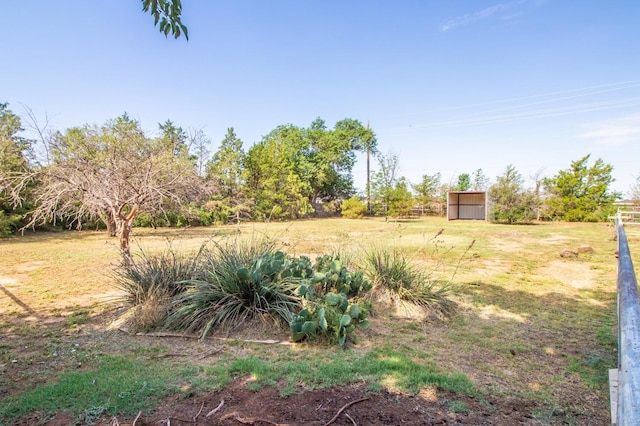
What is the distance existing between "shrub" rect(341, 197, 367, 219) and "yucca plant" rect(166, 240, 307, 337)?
2127cm

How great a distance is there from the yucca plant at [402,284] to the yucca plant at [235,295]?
1.18 metres

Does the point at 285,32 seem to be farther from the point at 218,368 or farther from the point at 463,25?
the point at 218,368

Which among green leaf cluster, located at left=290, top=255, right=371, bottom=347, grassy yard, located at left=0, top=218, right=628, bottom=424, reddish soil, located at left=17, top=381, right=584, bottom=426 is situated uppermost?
green leaf cluster, located at left=290, top=255, right=371, bottom=347

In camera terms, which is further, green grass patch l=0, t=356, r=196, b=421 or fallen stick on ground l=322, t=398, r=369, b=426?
green grass patch l=0, t=356, r=196, b=421

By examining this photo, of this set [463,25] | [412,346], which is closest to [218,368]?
[412,346]

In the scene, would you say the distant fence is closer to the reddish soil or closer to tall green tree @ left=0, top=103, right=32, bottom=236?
the reddish soil

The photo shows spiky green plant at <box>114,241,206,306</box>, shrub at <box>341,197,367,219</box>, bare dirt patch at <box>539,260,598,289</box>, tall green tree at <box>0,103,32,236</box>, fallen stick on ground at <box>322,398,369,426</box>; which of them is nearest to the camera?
fallen stick on ground at <box>322,398,369,426</box>

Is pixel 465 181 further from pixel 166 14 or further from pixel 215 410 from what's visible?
pixel 215 410

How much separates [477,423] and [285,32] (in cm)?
1050

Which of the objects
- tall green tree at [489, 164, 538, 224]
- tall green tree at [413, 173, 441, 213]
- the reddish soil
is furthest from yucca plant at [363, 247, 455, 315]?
tall green tree at [413, 173, 441, 213]

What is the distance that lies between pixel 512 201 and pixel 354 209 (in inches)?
409

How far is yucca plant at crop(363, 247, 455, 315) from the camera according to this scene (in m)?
4.20

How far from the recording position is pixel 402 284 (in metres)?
4.39

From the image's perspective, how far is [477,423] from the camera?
193 cm
